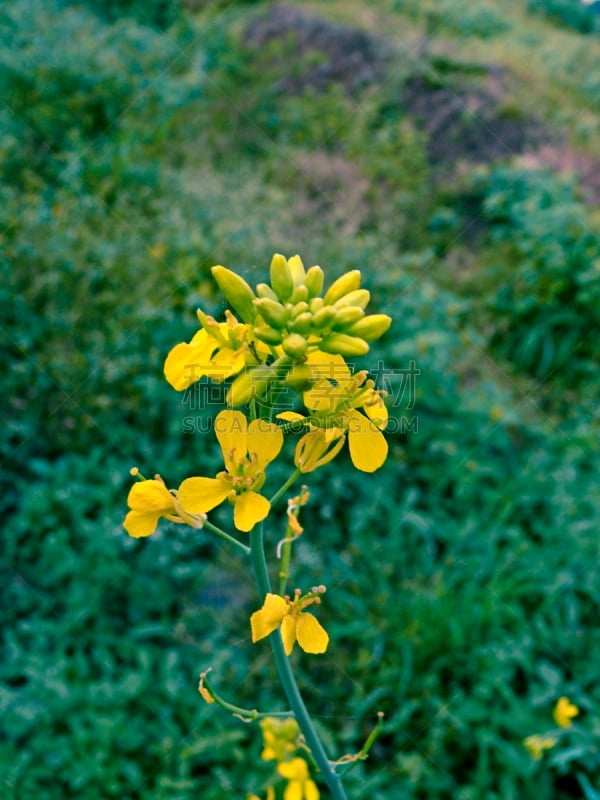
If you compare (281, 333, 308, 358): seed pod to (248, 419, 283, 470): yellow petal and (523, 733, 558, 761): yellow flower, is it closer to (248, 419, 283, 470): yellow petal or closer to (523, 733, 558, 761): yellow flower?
(248, 419, 283, 470): yellow petal

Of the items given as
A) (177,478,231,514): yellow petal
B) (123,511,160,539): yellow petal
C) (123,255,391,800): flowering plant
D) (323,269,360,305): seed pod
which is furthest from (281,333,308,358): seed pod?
(123,511,160,539): yellow petal

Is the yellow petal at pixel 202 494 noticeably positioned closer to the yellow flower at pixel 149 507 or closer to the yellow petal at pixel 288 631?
the yellow flower at pixel 149 507

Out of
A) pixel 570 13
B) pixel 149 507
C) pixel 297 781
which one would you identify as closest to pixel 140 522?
pixel 149 507

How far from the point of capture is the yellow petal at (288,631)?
140cm

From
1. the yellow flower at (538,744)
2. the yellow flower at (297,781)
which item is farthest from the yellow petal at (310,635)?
the yellow flower at (538,744)

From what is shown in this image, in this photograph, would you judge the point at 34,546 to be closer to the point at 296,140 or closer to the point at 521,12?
the point at 296,140

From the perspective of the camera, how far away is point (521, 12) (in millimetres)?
14438

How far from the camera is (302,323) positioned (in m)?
1.46

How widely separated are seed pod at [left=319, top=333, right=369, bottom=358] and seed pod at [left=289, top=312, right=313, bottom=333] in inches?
2.2

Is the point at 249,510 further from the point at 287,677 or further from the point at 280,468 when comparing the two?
the point at 280,468

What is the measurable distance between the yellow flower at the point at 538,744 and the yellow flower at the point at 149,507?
2.09m

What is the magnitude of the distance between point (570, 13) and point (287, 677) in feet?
57.6

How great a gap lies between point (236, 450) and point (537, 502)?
2.93 meters

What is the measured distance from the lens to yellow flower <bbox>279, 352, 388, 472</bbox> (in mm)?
1449
